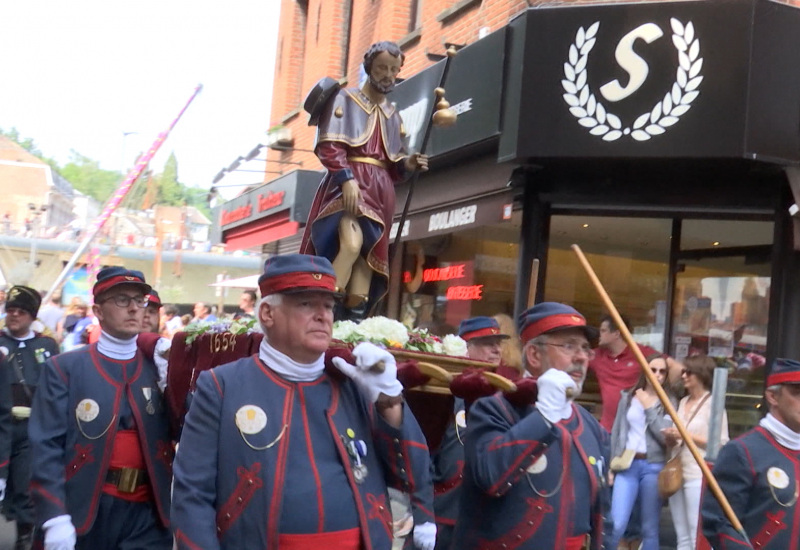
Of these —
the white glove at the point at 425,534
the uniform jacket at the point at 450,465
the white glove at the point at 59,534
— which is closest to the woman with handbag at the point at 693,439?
the uniform jacket at the point at 450,465

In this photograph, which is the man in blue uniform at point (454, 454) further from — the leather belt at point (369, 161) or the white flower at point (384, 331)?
the leather belt at point (369, 161)

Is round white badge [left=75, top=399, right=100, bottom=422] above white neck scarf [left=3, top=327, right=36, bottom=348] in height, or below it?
below

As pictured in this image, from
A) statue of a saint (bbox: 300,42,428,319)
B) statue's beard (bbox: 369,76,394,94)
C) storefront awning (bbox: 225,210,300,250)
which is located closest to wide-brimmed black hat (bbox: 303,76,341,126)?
statue of a saint (bbox: 300,42,428,319)

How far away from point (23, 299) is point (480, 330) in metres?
4.15

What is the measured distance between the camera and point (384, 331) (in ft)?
Result: 16.2

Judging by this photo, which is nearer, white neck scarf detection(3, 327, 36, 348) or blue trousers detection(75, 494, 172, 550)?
blue trousers detection(75, 494, 172, 550)

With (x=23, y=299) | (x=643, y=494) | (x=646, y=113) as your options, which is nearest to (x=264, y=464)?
(x=23, y=299)

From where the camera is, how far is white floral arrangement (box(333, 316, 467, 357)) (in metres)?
4.88

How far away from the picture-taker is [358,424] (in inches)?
154

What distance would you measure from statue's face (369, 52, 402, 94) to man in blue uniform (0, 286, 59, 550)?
3.95 meters

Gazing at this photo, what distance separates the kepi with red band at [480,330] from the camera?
6520 millimetres

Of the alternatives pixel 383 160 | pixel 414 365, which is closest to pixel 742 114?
pixel 383 160

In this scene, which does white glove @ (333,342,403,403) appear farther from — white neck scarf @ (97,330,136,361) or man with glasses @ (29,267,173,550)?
white neck scarf @ (97,330,136,361)

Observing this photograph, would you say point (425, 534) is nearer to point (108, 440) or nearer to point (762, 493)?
point (762, 493)
